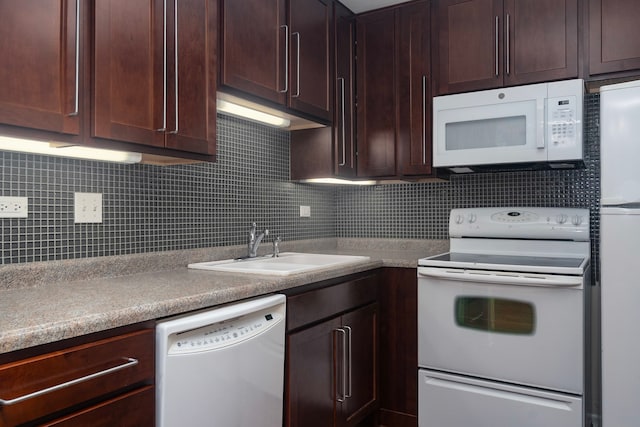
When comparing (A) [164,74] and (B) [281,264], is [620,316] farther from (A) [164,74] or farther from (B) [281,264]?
(A) [164,74]

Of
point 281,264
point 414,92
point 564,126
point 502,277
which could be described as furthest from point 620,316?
point 414,92

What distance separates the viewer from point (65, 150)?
143 centimetres

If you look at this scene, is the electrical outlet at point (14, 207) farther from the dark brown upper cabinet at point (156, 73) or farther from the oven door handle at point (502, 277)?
the oven door handle at point (502, 277)

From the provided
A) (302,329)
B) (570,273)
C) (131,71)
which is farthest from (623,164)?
(131,71)

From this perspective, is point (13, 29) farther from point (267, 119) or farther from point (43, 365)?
point (267, 119)

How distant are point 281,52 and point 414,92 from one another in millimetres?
893

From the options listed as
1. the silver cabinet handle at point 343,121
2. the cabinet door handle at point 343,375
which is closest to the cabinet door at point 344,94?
the silver cabinet handle at point 343,121

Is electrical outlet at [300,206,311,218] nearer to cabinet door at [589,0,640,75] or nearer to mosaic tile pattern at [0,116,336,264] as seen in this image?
mosaic tile pattern at [0,116,336,264]

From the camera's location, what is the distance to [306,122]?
2.49m

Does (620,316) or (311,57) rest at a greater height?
(311,57)

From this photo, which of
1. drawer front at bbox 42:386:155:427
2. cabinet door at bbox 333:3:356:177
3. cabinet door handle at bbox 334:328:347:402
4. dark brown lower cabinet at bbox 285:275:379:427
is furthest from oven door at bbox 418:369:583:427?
drawer front at bbox 42:386:155:427

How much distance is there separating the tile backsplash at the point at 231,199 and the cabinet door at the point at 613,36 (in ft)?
1.05

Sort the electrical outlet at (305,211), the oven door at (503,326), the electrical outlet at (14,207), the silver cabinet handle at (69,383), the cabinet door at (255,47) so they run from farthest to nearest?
1. the electrical outlet at (305,211)
2. the oven door at (503,326)
3. the cabinet door at (255,47)
4. the electrical outlet at (14,207)
5. the silver cabinet handle at (69,383)

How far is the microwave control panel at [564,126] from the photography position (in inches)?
83.9
